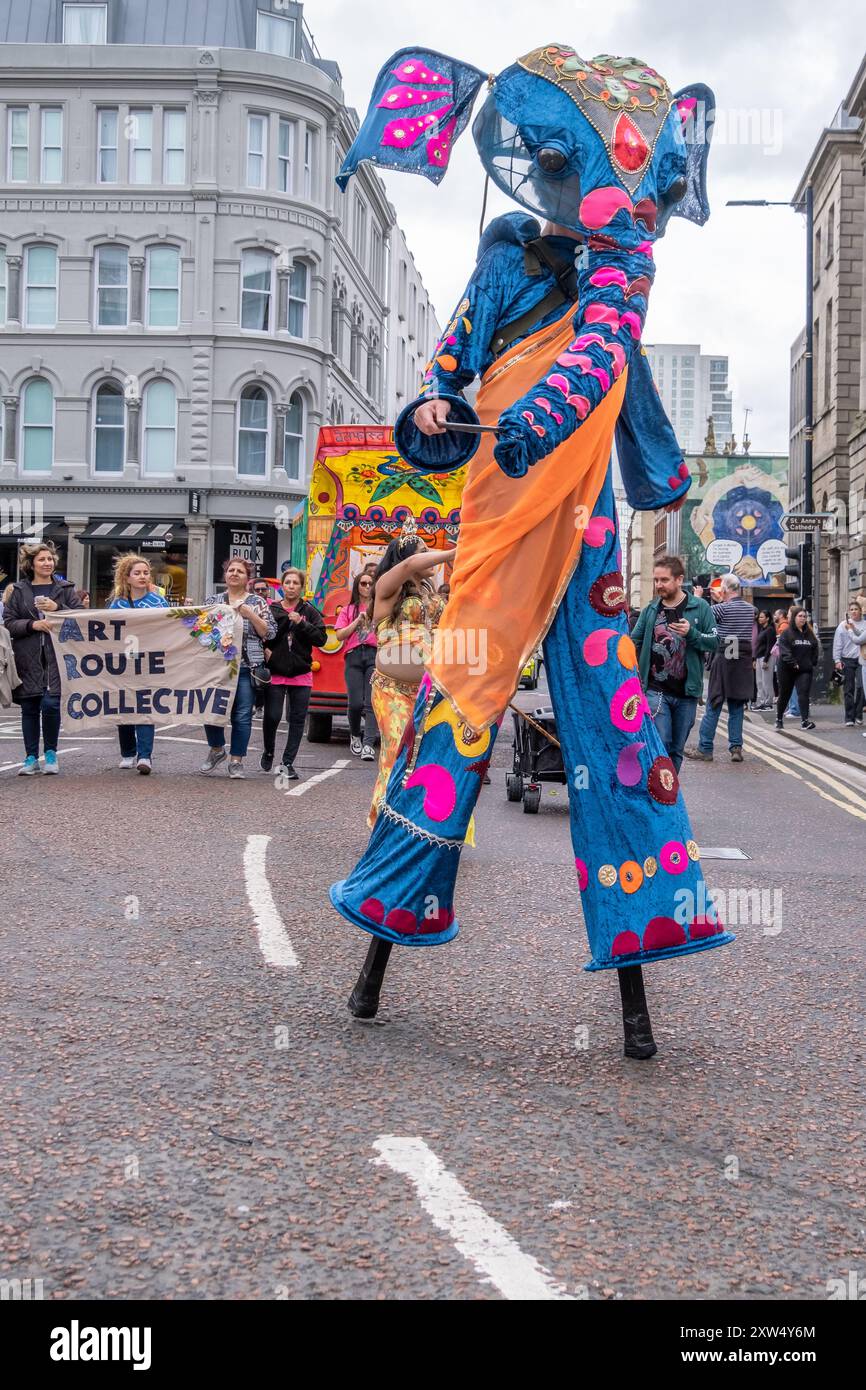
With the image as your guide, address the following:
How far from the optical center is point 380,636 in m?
7.13

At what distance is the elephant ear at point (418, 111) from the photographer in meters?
3.81

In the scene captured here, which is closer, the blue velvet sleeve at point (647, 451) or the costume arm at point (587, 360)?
the costume arm at point (587, 360)

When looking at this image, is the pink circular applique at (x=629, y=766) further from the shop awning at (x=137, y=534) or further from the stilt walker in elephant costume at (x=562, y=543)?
the shop awning at (x=137, y=534)

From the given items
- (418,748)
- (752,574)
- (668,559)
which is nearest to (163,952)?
(418,748)

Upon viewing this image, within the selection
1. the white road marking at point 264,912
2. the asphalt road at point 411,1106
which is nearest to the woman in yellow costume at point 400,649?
the white road marking at point 264,912

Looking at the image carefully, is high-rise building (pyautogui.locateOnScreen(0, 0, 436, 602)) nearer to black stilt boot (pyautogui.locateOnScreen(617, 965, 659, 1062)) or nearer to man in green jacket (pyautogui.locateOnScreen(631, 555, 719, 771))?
man in green jacket (pyautogui.locateOnScreen(631, 555, 719, 771))

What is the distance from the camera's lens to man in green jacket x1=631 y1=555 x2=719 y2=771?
11.2 metres

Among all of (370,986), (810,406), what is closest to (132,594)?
(370,986)

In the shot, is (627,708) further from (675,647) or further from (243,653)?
(243,653)

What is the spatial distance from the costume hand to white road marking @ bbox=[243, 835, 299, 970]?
1928 mm

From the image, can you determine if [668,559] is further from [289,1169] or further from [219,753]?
[289,1169]

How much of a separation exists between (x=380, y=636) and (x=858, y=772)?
27.2 feet

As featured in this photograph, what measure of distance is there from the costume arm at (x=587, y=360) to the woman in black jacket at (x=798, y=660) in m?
16.5

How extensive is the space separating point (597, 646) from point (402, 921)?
86 centimetres
